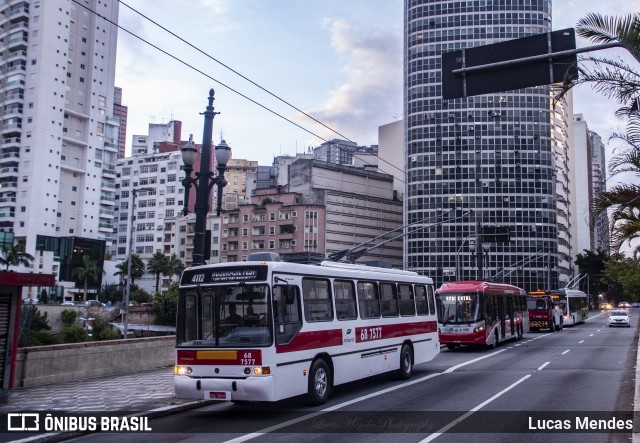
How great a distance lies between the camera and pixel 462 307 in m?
28.4

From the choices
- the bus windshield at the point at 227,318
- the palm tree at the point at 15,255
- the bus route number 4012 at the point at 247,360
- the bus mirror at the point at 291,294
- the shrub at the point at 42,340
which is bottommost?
the shrub at the point at 42,340

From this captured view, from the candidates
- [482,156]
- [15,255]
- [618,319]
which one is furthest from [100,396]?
[482,156]

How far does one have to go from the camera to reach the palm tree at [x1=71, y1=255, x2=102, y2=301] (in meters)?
98.7

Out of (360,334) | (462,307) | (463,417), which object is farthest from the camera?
(462,307)

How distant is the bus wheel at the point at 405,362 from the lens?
1814cm

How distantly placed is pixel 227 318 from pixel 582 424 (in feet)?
23.6

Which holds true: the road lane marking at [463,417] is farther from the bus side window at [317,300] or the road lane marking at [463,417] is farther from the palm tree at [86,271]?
the palm tree at [86,271]

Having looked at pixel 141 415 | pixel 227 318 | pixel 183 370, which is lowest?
pixel 141 415

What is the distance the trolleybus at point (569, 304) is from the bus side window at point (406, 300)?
33.9 meters

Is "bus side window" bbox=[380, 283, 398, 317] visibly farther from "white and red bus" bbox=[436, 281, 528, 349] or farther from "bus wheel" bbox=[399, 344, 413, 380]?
"white and red bus" bbox=[436, 281, 528, 349]

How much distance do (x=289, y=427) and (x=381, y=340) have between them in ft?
19.7

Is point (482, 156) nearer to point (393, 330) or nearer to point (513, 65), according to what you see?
point (393, 330)

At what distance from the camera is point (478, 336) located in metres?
27.8

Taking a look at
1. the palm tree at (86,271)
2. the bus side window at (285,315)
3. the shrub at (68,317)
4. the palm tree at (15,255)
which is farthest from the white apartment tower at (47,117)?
the bus side window at (285,315)
